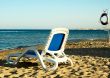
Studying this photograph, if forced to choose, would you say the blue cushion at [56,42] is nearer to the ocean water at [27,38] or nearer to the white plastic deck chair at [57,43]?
the white plastic deck chair at [57,43]

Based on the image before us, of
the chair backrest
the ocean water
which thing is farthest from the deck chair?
the ocean water

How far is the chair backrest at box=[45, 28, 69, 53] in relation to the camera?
10.1 m

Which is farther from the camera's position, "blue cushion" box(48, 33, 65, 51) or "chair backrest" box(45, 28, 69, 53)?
"blue cushion" box(48, 33, 65, 51)

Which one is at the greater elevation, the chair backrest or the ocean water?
the ocean water

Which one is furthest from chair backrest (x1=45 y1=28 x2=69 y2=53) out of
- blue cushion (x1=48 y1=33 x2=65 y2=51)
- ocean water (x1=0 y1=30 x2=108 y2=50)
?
ocean water (x1=0 y1=30 x2=108 y2=50)

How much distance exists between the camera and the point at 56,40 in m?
10.4

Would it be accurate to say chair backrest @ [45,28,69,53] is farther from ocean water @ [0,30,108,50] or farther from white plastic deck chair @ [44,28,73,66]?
ocean water @ [0,30,108,50]

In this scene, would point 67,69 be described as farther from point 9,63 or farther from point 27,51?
point 9,63

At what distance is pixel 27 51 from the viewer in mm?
10734

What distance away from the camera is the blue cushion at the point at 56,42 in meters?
10.3

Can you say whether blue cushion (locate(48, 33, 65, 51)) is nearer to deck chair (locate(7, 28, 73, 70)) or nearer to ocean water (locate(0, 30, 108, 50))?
deck chair (locate(7, 28, 73, 70))

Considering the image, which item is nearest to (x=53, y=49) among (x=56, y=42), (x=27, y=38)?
(x=56, y=42)

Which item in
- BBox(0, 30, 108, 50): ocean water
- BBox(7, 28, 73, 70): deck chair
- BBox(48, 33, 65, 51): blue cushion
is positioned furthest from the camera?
BBox(0, 30, 108, 50): ocean water

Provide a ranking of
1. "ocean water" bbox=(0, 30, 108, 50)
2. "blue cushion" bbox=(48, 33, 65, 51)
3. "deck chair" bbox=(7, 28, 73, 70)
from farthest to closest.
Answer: "ocean water" bbox=(0, 30, 108, 50) < "blue cushion" bbox=(48, 33, 65, 51) < "deck chair" bbox=(7, 28, 73, 70)
